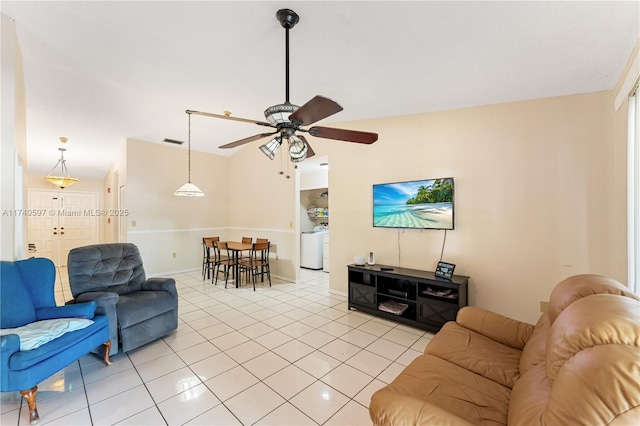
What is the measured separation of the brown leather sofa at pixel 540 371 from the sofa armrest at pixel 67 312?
8.05ft

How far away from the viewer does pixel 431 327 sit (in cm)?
310

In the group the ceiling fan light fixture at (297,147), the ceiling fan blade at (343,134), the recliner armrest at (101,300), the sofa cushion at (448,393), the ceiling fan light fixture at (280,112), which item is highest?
the ceiling fan light fixture at (280,112)

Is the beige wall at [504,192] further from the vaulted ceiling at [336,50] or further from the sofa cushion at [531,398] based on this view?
the sofa cushion at [531,398]

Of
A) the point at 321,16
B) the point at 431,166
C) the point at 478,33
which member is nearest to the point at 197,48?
the point at 321,16

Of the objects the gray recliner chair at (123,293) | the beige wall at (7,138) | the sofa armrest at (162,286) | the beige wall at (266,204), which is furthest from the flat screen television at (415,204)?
the beige wall at (7,138)

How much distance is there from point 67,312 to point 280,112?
2.44 m

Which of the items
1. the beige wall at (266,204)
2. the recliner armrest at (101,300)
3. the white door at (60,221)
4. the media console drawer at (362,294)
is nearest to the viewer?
the recliner armrest at (101,300)

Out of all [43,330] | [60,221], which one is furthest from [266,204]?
[60,221]

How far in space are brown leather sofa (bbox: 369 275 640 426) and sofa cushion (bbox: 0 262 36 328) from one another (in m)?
2.73

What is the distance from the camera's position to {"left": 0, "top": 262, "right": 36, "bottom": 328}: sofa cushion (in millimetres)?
2031

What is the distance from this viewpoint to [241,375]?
2.32 metres

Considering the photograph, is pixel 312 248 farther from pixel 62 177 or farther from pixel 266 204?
pixel 62 177

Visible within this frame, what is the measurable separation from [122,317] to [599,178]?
4761mm

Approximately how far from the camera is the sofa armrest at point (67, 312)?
7.38ft
